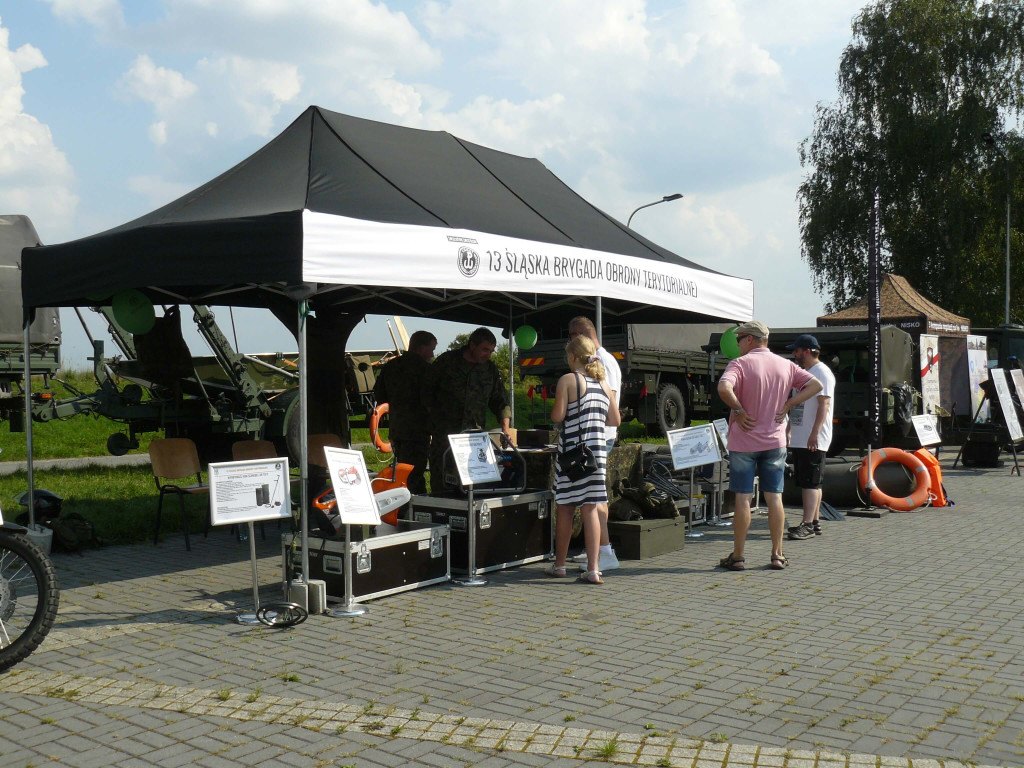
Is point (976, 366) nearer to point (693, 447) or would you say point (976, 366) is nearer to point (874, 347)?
point (874, 347)

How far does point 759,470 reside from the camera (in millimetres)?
7559

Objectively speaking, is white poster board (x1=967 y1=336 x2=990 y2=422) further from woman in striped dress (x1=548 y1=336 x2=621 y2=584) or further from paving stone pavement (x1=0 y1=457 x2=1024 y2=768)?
woman in striped dress (x1=548 y1=336 x2=621 y2=584)

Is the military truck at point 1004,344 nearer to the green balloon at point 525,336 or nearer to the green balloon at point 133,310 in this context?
the green balloon at point 525,336

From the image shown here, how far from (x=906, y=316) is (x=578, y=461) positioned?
51.7 feet

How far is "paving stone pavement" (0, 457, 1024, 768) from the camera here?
154 inches

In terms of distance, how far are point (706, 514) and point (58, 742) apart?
23.5ft

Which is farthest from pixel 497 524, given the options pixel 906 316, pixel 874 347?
pixel 906 316

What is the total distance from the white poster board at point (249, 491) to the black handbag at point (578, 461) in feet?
6.55

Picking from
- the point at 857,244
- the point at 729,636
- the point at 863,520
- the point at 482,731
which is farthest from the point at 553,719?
the point at 857,244

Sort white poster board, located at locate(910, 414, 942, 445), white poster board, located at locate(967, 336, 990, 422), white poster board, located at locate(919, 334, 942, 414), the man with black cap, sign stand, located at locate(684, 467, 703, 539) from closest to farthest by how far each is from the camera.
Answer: the man with black cap
sign stand, located at locate(684, 467, 703, 539)
white poster board, located at locate(910, 414, 942, 445)
white poster board, located at locate(919, 334, 942, 414)
white poster board, located at locate(967, 336, 990, 422)

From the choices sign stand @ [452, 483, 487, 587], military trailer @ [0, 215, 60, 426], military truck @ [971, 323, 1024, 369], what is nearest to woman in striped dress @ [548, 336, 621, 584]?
sign stand @ [452, 483, 487, 587]

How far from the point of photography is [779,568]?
7562mm

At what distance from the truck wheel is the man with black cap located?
12202 millimetres

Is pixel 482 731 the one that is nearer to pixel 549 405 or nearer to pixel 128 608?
→ pixel 128 608
